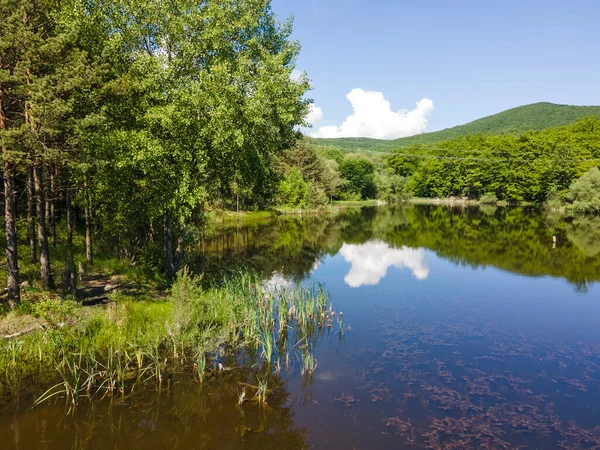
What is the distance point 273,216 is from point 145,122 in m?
61.3

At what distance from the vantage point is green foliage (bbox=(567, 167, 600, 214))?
76.2m

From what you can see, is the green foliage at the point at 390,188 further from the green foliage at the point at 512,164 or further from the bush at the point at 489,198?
the bush at the point at 489,198

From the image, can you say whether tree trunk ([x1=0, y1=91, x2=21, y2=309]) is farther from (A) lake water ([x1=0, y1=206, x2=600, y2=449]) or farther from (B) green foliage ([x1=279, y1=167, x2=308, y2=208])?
(B) green foliage ([x1=279, y1=167, x2=308, y2=208])

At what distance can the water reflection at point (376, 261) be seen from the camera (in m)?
30.6

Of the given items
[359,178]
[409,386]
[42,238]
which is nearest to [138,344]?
[42,238]

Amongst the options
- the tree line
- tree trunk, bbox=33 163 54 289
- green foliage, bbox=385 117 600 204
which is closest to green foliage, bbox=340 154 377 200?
green foliage, bbox=385 117 600 204

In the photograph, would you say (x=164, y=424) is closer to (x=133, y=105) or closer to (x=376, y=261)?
(x=133, y=105)

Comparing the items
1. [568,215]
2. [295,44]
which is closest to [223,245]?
[295,44]

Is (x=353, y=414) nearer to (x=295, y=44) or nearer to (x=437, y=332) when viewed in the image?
(x=437, y=332)

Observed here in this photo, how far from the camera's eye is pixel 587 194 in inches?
3044

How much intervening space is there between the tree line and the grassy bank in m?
3.22

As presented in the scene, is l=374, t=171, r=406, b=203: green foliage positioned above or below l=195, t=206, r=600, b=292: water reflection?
above

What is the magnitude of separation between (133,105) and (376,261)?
81.8 ft

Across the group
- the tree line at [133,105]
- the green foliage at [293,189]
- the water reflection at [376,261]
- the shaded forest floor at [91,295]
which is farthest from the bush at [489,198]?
the shaded forest floor at [91,295]
